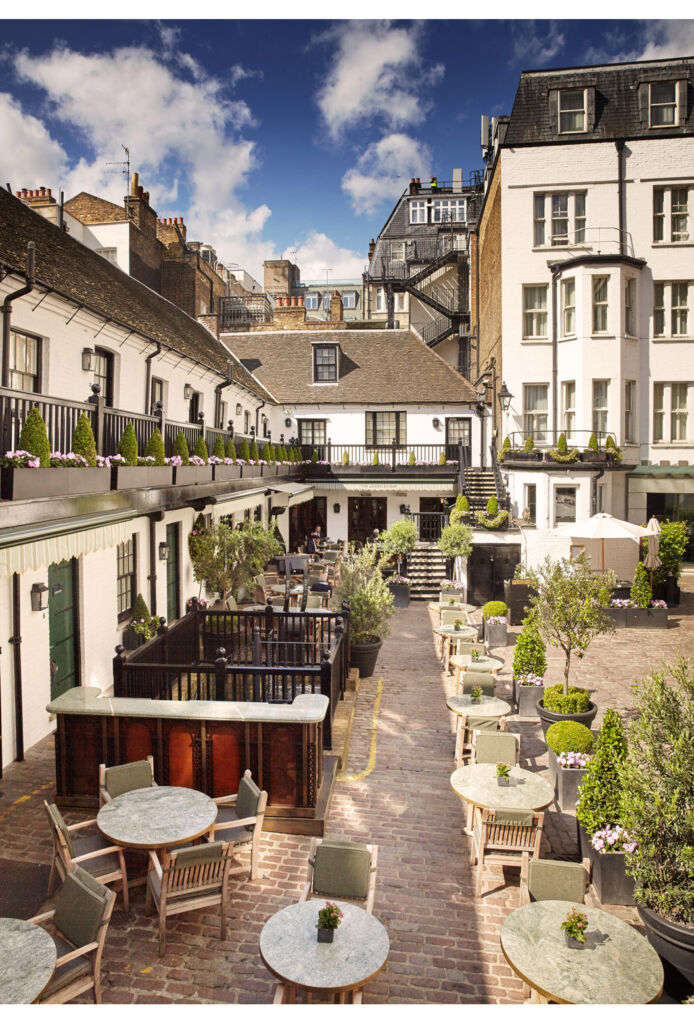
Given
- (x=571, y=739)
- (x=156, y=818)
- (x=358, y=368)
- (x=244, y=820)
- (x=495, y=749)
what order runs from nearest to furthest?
(x=156, y=818), (x=244, y=820), (x=495, y=749), (x=571, y=739), (x=358, y=368)

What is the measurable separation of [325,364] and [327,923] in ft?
91.9

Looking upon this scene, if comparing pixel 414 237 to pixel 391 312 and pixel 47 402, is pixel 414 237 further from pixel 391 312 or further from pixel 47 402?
pixel 47 402

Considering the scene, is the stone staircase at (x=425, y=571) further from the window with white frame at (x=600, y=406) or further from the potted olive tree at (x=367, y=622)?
the potted olive tree at (x=367, y=622)

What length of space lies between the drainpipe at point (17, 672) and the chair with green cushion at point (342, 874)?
5.49 metres

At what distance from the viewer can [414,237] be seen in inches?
1700

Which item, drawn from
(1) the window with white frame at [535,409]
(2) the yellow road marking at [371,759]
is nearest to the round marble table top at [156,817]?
(2) the yellow road marking at [371,759]

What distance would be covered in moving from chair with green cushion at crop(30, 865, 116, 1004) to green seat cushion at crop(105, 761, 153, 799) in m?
1.70

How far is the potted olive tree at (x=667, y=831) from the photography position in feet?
16.0

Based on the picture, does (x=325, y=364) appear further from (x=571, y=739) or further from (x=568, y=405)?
(x=571, y=739)

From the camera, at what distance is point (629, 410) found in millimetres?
22812

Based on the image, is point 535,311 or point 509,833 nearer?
point 509,833

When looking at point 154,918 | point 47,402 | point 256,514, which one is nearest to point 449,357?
point 256,514

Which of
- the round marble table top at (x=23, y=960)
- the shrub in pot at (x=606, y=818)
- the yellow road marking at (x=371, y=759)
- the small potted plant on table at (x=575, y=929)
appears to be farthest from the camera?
the yellow road marking at (x=371, y=759)

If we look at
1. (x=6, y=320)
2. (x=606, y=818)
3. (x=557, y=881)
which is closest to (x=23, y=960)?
(x=557, y=881)
